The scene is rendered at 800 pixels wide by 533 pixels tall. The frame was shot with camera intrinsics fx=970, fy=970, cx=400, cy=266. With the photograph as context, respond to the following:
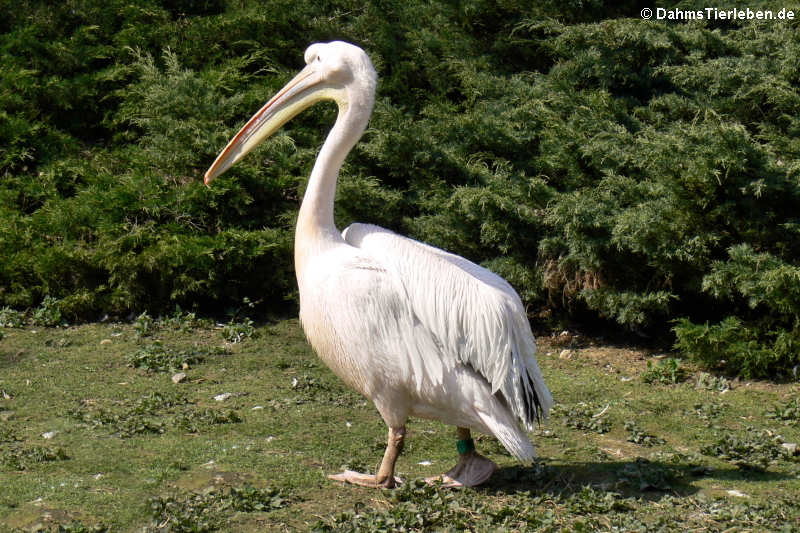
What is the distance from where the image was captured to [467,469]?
410 cm

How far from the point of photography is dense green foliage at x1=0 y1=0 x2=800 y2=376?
577 cm

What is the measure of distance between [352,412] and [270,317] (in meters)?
1.95

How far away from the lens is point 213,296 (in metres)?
6.82

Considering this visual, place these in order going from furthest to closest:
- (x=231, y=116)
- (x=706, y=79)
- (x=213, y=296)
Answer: (x=231, y=116) < (x=213, y=296) < (x=706, y=79)

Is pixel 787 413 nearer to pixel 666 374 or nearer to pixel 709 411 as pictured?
pixel 709 411

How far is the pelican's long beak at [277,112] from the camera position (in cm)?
432

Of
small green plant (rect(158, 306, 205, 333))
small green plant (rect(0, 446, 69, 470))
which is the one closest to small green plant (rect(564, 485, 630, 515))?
small green plant (rect(0, 446, 69, 470))

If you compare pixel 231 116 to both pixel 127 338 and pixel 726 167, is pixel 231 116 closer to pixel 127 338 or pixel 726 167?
pixel 127 338

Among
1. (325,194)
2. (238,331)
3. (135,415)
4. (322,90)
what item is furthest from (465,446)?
(238,331)

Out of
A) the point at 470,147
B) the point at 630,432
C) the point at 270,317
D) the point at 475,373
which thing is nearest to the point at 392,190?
the point at 470,147

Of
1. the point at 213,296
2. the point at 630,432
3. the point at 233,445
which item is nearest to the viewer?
the point at 233,445

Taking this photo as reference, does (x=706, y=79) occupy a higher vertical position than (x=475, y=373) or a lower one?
higher

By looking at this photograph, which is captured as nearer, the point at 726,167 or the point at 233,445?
the point at 233,445

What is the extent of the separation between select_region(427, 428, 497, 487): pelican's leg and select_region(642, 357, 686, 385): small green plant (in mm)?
2047
